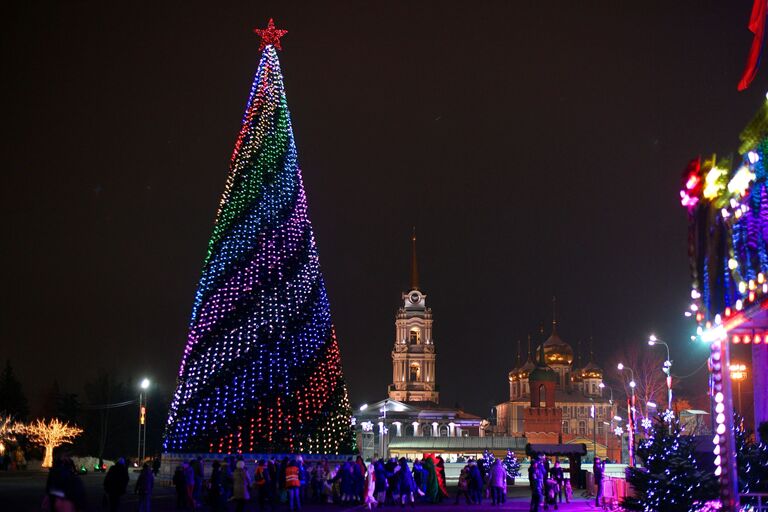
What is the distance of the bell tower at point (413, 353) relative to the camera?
13225cm

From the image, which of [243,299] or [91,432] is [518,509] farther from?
[91,432]

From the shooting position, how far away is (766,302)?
1330cm

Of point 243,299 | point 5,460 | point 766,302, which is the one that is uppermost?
point 243,299

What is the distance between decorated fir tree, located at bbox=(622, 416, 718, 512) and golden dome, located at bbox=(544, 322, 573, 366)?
126 metres

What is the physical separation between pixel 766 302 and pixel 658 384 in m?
74.7

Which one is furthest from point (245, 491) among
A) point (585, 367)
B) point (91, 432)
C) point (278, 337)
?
point (585, 367)

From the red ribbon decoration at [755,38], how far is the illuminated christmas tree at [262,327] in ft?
66.6

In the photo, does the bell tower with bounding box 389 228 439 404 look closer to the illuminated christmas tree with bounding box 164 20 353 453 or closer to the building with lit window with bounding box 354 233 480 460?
the building with lit window with bounding box 354 233 480 460

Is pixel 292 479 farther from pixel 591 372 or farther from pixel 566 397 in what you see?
pixel 591 372

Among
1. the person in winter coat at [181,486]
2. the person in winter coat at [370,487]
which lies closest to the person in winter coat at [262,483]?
the person in winter coat at [181,486]

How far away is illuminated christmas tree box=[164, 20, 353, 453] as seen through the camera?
103 feet

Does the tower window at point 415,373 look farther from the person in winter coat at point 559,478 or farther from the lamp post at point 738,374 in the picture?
the person in winter coat at point 559,478

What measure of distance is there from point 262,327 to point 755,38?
68.0 feet

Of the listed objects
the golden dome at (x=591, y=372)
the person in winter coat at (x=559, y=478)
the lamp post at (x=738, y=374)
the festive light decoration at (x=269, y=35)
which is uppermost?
the festive light decoration at (x=269, y=35)
